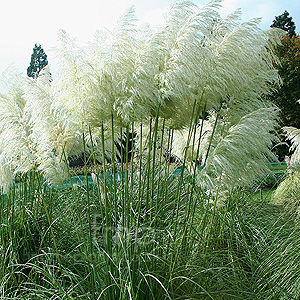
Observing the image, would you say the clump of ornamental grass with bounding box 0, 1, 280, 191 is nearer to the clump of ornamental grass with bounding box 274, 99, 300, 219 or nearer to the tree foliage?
Result: the clump of ornamental grass with bounding box 274, 99, 300, 219

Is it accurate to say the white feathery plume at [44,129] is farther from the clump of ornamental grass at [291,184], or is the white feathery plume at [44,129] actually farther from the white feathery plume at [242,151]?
the clump of ornamental grass at [291,184]

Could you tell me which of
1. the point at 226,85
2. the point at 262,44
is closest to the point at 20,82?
the point at 226,85

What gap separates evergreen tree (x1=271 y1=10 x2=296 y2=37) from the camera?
87.9ft

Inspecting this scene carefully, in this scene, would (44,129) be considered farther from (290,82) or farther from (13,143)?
(290,82)

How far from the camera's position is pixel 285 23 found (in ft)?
89.8

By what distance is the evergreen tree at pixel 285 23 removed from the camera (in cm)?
2679

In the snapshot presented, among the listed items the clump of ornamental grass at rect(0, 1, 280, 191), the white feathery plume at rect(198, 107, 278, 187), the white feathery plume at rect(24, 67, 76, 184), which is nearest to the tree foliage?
the clump of ornamental grass at rect(0, 1, 280, 191)

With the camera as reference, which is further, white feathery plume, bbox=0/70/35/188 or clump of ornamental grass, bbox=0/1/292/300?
white feathery plume, bbox=0/70/35/188

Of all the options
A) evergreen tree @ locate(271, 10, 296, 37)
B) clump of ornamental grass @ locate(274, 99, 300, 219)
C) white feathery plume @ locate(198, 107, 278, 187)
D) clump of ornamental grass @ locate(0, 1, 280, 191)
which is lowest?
clump of ornamental grass @ locate(274, 99, 300, 219)

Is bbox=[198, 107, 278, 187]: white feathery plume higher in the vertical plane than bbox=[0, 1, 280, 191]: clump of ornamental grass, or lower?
lower

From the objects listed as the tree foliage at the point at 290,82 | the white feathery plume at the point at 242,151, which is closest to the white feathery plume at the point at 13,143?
the white feathery plume at the point at 242,151

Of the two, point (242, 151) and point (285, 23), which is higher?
point (285, 23)

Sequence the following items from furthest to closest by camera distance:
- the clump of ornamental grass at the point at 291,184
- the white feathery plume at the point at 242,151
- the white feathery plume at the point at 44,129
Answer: the clump of ornamental grass at the point at 291,184 → the white feathery plume at the point at 44,129 → the white feathery plume at the point at 242,151

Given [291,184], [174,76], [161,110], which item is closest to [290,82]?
[291,184]
